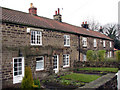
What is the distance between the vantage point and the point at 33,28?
12.8 metres

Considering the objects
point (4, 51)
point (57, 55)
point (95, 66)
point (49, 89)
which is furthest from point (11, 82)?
point (95, 66)

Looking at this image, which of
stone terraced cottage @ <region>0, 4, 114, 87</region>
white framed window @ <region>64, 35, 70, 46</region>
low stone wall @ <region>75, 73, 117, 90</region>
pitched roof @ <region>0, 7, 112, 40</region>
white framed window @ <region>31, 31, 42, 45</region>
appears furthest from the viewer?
white framed window @ <region>64, 35, 70, 46</region>

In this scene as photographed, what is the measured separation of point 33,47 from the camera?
41.9 feet

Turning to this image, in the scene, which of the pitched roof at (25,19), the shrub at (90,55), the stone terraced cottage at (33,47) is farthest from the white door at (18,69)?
the shrub at (90,55)

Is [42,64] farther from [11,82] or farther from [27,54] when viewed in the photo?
[11,82]

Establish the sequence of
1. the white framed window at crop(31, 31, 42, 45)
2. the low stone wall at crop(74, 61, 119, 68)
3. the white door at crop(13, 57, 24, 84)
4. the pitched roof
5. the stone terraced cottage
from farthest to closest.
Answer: the low stone wall at crop(74, 61, 119, 68) < the white framed window at crop(31, 31, 42, 45) < the pitched roof < the white door at crop(13, 57, 24, 84) < the stone terraced cottage

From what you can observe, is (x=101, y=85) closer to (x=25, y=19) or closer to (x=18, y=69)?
(x=18, y=69)

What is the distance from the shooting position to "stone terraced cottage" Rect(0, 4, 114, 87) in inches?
423

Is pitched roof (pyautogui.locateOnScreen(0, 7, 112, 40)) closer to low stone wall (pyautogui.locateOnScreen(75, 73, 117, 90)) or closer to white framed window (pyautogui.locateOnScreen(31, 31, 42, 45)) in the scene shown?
white framed window (pyautogui.locateOnScreen(31, 31, 42, 45))

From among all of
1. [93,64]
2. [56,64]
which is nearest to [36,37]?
[56,64]

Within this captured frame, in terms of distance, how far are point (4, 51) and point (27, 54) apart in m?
2.25

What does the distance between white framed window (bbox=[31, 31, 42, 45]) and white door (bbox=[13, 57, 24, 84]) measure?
2.12m

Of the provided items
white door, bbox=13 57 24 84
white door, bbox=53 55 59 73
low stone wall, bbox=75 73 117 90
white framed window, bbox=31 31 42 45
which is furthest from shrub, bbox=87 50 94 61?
low stone wall, bbox=75 73 117 90

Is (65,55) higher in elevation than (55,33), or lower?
lower
